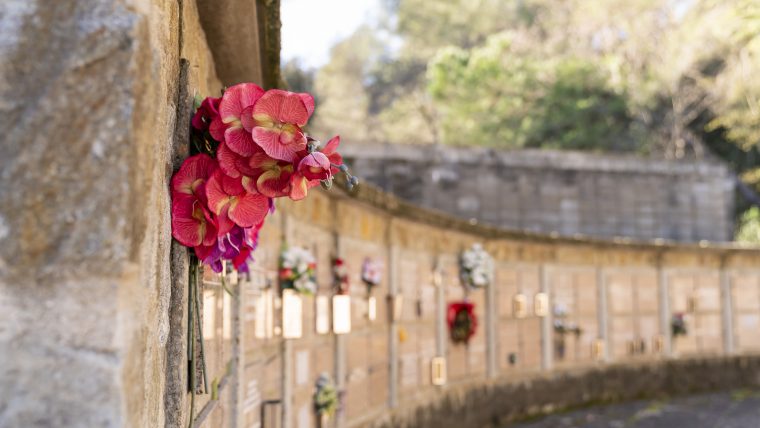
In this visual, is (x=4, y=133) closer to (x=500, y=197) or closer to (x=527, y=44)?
(x=500, y=197)

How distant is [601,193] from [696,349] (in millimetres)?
3135

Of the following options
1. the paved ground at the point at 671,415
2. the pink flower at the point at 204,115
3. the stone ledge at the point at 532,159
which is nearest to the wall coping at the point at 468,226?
the paved ground at the point at 671,415

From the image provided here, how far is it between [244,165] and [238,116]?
108mm

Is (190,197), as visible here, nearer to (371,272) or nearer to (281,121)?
(281,121)

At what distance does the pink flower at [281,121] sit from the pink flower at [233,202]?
10 centimetres

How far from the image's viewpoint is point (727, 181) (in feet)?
52.0

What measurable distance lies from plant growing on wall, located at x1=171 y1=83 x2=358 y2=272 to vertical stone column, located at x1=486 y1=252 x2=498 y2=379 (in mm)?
7916

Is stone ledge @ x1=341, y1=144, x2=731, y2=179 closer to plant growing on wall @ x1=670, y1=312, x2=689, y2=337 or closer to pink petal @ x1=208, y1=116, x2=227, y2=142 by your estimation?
plant growing on wall @ x1=670, y1=312, x2=689, y2=337

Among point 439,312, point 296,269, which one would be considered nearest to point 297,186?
point 296,269

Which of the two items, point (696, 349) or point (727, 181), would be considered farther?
point (727, 181)

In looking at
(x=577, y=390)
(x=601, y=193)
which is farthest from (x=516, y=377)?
(x=601, y=193)

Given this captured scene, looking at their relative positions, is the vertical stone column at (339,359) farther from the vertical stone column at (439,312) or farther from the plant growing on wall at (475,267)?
the plant growing on wall at (475,267)

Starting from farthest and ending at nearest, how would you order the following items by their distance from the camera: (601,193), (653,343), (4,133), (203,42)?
(601,193) < (653,343) < (203,42) < (4,133)

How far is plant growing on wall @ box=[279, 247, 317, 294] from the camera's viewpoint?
14.7ft
